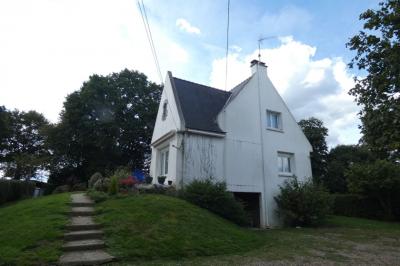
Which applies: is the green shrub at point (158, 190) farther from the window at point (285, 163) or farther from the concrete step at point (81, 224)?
the window at point (285, 163)

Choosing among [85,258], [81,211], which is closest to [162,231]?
[85,258]

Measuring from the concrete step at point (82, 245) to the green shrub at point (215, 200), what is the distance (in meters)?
5.17

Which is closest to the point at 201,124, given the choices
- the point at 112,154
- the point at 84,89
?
the point at 112,154

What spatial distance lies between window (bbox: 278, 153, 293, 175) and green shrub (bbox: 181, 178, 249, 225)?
233 inches

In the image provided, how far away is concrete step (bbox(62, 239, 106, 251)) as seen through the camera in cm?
647

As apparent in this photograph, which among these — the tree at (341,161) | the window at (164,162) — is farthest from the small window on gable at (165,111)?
the tree at (341,161)

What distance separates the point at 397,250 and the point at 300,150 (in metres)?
9.64

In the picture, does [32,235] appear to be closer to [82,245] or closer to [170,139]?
[82,245]

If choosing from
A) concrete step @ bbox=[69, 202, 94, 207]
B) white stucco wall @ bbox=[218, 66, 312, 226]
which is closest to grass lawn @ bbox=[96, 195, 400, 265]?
concrete step @ bbox=[69, 202, 94, 207]

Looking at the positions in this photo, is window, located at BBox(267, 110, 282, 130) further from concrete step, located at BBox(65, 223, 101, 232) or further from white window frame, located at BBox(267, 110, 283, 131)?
concrete step, located at BBox(65, 223, 101, 232)

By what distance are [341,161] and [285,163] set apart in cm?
2029

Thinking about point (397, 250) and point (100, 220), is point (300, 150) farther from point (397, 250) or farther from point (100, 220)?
point (100, 220)

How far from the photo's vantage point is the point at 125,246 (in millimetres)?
6785

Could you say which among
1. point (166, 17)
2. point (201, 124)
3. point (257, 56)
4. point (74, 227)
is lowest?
point (74, 227)
